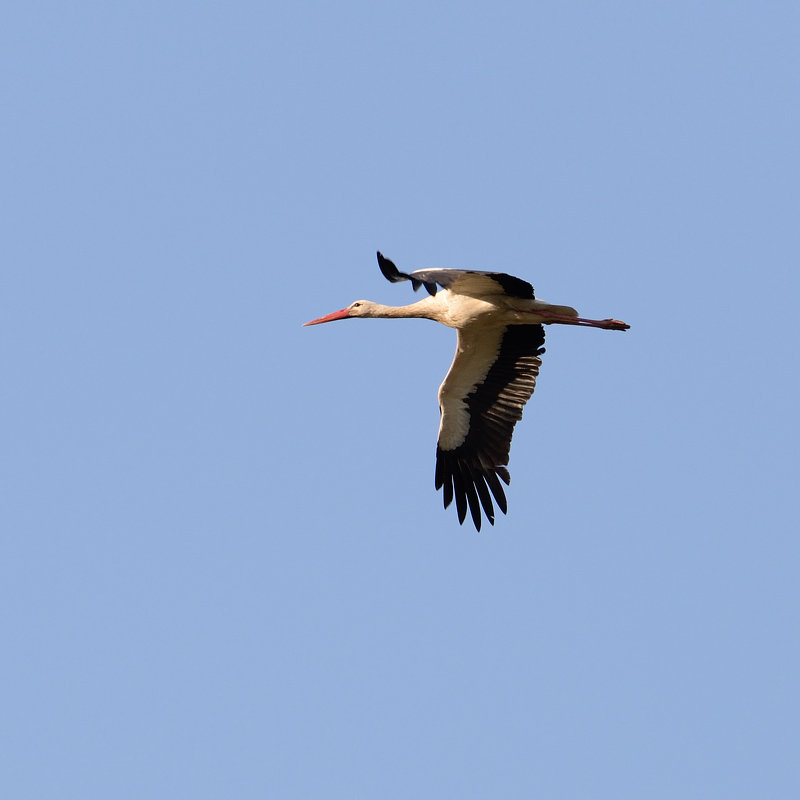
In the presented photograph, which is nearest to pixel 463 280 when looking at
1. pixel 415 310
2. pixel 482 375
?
pixel 415 310

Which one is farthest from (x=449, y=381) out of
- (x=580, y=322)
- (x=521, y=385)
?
(x=580, y=322)

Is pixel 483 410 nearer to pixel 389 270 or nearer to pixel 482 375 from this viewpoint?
pixel 482 375

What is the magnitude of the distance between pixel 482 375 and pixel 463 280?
2.01 meters

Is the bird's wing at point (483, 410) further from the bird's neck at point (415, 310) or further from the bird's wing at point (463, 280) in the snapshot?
the bird's wing at point (463, 280)

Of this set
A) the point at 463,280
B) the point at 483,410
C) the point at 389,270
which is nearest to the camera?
the point at 389,270

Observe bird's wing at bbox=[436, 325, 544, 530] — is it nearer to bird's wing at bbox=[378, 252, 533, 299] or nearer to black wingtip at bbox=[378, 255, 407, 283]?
bird's wing at bbox=[378, 252, 533, 299]

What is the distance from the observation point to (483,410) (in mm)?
17031

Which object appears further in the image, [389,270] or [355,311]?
[355,311]

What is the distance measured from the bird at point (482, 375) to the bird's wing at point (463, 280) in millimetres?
56

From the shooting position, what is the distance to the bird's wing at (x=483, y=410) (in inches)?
656

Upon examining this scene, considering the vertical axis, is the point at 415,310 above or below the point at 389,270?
above

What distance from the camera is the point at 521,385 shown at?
55.3 ft

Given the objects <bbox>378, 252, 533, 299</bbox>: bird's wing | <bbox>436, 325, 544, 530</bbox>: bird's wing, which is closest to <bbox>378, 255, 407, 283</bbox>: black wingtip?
<bbox>378, 252, 533, 299</bbox>: bird's wing

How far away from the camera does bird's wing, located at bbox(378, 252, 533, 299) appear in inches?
540
